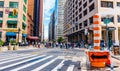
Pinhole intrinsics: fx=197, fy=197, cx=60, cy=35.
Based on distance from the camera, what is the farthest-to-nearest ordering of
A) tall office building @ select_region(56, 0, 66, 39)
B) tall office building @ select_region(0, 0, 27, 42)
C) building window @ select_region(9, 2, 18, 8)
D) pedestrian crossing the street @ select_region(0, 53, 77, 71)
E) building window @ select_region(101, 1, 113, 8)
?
1. tall office building @ select_region(56, 0, 66, 39)
2. building window @ select_region(9, 2, 18, 8)
3. tall office building @ select_region(0, 0, 27, 42)
4. building window @ select_region(101, 1, 113, 8)
5. pedestrian crossing the street @ select_region(0, 53, 77, 71)

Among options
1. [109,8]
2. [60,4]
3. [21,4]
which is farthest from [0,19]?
[60,4]

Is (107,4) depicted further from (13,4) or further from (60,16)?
(60,16)

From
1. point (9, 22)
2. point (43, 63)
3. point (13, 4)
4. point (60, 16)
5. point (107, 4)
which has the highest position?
point (60, 16)

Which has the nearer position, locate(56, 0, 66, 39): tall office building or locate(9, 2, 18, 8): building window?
locate(9, 2, 18, 8): building window

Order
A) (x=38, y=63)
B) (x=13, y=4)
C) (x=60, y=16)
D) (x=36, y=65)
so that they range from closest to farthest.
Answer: (x=36, y=65), (x=38, y=63), (x=13, y=4), (x=60, y=16)

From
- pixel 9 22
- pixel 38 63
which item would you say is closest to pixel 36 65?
pixel 38 63

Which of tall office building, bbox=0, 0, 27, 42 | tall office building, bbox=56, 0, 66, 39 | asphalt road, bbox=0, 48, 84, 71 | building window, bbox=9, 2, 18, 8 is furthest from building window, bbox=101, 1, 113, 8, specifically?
tall office building, bbox=56, 0, 66, 39

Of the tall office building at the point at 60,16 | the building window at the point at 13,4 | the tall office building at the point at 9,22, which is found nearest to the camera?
the tall office building at the point at 9,22

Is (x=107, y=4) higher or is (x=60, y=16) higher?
(x=60, y=16)

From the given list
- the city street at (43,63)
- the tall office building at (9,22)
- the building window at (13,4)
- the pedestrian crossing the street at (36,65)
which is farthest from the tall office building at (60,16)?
the pedestrian crossing the street at (36,65)

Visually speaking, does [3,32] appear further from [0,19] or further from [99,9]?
[99,9]

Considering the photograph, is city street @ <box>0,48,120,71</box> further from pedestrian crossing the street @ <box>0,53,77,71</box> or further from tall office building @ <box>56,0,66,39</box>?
tall office building @ <box>56,0,66,39</box>

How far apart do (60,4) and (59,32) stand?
28016 millimetres

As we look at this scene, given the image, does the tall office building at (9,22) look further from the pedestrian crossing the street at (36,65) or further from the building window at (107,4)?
the pedestrian crossing the street at (36,65)
